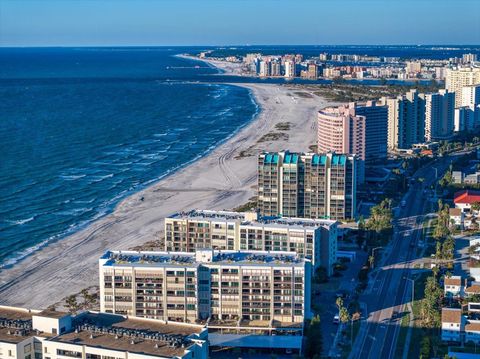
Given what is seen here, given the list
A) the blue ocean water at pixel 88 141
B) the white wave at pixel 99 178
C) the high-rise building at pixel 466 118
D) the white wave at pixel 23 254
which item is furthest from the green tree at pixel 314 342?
the high-rise building at pixel 466 118

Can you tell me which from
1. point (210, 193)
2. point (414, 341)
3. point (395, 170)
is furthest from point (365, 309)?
point (395, 170)

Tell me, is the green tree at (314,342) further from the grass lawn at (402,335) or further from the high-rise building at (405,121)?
the high-rise building at (405,121)

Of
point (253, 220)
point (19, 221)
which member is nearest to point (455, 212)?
point (253, 220)

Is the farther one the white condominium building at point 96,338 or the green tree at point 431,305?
the green tree at point 431,305

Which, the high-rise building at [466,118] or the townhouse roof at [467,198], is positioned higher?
the high-rise building at [466,118]

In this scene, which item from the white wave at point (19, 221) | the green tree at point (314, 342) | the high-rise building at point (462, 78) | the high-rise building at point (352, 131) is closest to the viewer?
the green tree at point (314, 342)

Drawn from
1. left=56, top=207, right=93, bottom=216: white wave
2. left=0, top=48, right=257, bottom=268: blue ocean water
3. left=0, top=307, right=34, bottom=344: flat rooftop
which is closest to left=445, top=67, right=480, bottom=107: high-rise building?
left=0, top=48, right=257, bottom=268: blue ocean water

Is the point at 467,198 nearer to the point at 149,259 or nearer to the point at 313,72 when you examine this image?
the point at 149,259

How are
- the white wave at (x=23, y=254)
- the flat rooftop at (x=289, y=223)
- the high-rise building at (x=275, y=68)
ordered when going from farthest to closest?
the high-rise building at (x=275, y=68) → the white wave at (x=23, y=254) → the flat rooftop at (x=289, y=223)
